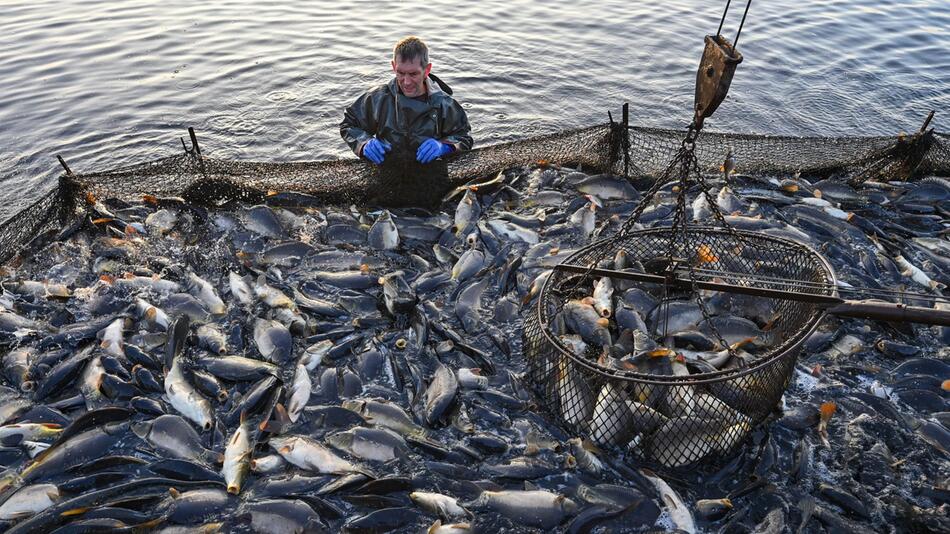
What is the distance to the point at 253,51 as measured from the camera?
13648 millimetres

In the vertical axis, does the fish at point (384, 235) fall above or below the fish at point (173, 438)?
above

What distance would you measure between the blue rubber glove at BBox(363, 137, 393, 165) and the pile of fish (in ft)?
2.10

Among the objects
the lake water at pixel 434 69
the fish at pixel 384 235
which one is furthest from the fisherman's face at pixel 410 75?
the lake water at pixel 434 69

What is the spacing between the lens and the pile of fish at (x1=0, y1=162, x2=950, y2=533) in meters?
3.93

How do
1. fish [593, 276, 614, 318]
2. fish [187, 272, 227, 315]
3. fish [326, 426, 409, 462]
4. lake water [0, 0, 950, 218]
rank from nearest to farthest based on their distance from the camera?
1. fish [326, 426, 409, 462]
2. fish [593, 276, 614, 318]
3. fish [187, 272, 227, 315]
4. lake water [0, 0, 950, 218]

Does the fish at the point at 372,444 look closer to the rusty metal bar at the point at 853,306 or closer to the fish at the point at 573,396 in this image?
the fish at the point at 573,396

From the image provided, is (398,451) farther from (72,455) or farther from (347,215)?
(347,215)

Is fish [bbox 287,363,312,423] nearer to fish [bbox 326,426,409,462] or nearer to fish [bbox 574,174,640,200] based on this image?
fish [bbox 326,426,409,462]

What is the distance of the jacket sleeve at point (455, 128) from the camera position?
747 centimetres

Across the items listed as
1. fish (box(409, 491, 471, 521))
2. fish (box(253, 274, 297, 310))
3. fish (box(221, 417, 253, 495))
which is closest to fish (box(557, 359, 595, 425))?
fish (box(409, 491, 471, 521))

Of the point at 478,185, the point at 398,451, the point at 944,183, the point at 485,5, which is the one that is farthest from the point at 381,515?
the point at 485,5

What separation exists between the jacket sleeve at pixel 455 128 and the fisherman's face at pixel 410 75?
418mm

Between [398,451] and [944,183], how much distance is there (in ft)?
23.0

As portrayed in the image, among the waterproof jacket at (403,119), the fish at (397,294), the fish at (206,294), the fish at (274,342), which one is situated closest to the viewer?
the fish at (274,342)
